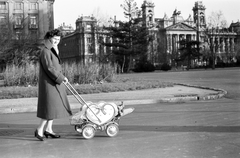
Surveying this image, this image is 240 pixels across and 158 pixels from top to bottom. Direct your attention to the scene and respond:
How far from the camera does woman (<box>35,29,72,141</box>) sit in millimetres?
5613

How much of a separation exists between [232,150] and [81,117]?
7.92 feet

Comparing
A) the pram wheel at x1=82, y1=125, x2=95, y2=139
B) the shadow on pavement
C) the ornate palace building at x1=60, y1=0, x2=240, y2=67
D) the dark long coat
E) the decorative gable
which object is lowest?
the shadow on pavement

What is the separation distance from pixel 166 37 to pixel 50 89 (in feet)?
319

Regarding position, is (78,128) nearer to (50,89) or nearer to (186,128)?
(50,89)

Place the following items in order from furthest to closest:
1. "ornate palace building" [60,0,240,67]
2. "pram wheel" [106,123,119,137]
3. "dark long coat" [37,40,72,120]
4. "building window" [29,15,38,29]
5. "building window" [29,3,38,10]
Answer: "building window" [29,3,38,10] < "building window" [29,15,38,29] < "ornate palace building" [60,0,240,67] < "pram wheel" [106,123,119,137] < "dark long coat" [37,40,72,120]

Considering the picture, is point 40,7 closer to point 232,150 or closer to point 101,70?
point 101,70

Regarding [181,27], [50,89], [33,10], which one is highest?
[181,27]

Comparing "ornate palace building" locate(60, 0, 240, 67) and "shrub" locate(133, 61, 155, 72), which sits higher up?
"ornate palace building" locate(60, 0, 240, 67)

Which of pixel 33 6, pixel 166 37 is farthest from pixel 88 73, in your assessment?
pixel 166 37

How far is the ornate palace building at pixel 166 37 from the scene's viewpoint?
6544cm

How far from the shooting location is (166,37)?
332 feet

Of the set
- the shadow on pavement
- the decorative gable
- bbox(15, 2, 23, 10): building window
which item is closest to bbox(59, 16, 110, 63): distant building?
bbox(15, 2, 23, 10): building window

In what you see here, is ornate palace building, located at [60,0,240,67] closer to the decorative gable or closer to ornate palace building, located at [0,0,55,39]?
the decorative gable

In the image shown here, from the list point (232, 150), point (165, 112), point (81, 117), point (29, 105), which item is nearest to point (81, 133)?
point (81, 117)
